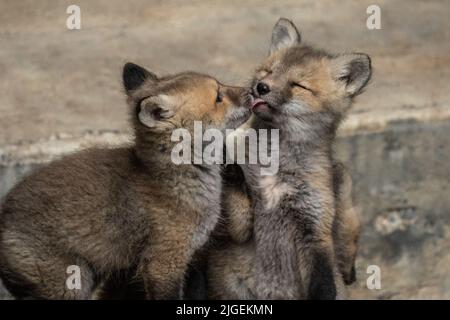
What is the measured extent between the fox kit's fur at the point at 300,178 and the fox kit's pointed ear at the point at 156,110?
741mm

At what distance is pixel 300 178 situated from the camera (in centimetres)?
952

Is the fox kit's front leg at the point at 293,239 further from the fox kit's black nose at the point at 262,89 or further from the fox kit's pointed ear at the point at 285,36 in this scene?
the fox kit's pointed ear at the point at 285,36

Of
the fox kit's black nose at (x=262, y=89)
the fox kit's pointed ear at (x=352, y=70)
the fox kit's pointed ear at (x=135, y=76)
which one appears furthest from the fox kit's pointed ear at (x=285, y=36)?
the fox kit's pointed ear at (x=135, y=76)

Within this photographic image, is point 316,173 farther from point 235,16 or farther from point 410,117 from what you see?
point 235,16

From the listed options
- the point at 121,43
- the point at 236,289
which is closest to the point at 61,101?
the point at 121,43

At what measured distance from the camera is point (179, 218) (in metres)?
8.96

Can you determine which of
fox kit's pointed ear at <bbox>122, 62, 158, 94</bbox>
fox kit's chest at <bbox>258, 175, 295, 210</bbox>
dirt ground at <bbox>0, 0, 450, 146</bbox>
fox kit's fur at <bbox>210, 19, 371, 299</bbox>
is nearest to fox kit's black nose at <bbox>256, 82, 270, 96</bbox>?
fox kit's fur at <bbox>210, 19, 371, 299</bbox>

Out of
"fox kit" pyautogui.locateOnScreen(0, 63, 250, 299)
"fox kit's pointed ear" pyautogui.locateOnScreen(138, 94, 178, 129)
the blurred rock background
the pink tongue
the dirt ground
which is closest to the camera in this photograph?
"fox kit" pyautogui.locateOnScreen(0, 63, 250, 299)

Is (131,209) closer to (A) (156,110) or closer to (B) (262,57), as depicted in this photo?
(A) (156,110)

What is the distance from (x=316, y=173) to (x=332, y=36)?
6.81m

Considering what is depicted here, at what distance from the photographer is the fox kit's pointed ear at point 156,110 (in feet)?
29.2

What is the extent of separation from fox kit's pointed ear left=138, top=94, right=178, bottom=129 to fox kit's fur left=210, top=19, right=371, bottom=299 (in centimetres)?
74

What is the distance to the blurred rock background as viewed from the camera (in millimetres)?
14094

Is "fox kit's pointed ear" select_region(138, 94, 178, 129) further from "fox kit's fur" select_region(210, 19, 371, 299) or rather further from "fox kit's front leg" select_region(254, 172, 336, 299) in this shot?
"fox kit's front leg" select_region(254, 172, 336, 299)
